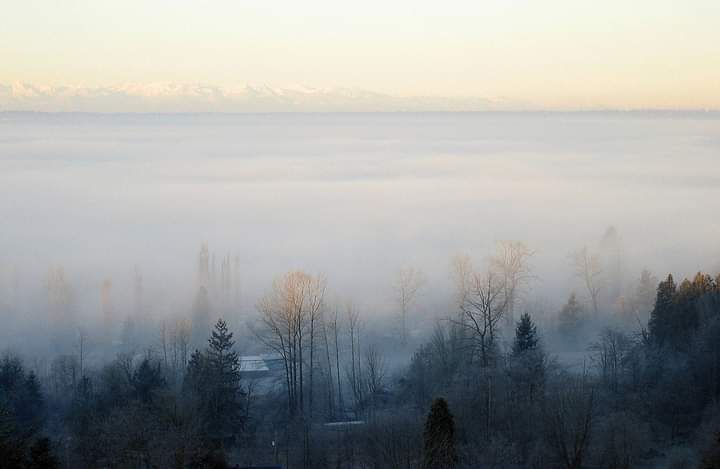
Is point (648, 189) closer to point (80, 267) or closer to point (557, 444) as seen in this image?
point (80, 267)

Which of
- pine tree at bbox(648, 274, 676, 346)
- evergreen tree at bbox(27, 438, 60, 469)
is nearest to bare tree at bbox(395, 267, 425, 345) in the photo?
pine tree at bbox(648, 274, 676, 346)

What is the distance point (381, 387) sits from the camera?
71.5 ft

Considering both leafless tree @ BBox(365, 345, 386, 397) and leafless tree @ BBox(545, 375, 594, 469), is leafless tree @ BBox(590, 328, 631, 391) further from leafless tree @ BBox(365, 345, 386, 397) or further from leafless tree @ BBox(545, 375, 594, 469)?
leafless tree @ BBox(365, 345, 386, 397)

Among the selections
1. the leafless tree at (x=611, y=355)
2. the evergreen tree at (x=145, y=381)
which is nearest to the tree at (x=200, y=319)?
the evergreen tree at (x=145, y=381)

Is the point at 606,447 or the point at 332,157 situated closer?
the point at 606,447

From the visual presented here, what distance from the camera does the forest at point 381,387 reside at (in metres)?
14.8

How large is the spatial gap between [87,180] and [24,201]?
26.9 metres

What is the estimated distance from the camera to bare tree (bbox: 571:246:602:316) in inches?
1218

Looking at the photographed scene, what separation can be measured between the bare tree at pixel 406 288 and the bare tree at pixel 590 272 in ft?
20.3

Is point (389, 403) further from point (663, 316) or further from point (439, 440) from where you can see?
point (663, 316)

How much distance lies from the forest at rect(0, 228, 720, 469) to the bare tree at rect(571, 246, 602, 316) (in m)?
0.33

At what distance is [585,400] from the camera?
15297mm

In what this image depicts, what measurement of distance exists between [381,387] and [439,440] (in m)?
8.22

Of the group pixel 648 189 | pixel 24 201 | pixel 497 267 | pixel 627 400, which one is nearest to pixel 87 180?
pixel 24 201
